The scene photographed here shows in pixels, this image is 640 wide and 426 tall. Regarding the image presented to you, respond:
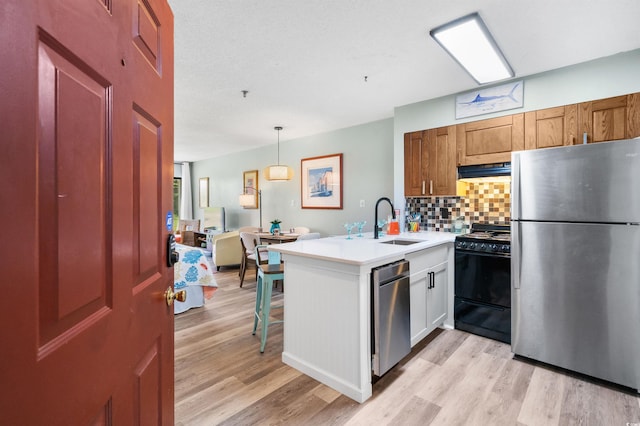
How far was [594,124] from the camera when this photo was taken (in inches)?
98.9

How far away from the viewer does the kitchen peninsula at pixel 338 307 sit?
1.92 m

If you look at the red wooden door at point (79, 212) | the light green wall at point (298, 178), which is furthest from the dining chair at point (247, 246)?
the red wooden door at point (79, 212)

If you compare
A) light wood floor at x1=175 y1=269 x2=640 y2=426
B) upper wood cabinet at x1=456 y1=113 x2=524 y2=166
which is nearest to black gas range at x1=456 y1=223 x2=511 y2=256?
upper wood cabinet at x1=456 y1=113 x2=524 y2=166

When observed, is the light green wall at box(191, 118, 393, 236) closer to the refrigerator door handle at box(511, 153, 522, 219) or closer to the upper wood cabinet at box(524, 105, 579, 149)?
the upper wood cabinet at box(524, 105, 579, 149)

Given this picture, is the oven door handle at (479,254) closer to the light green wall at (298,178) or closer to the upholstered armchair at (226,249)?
the light green wall at (298,178)

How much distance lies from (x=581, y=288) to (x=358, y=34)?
2.38 metres

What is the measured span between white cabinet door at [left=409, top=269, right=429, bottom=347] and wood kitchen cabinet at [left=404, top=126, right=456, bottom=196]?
116 cm

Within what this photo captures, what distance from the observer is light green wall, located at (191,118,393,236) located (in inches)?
177

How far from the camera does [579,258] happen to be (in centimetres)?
218

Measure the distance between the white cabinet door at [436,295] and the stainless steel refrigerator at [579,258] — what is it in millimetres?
582

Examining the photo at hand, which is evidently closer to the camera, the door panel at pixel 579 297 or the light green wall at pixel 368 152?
the door panel at pixel 579 297

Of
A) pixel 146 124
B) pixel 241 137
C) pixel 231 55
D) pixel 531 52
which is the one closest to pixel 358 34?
pixel 231 55

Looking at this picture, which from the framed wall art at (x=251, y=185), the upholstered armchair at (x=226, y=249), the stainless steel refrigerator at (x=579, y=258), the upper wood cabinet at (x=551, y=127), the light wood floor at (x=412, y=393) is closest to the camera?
the light wood floor at (x=412, y=393)

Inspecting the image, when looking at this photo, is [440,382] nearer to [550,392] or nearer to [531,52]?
[550,392]
